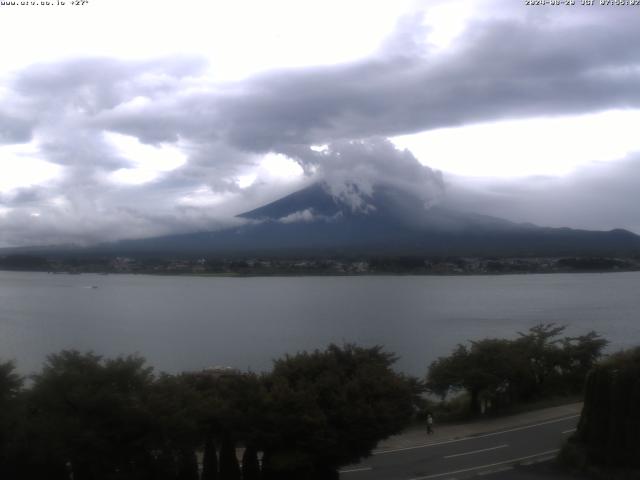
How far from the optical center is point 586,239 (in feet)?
627

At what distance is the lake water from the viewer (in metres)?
40.6

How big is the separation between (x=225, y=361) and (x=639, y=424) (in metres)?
24.4

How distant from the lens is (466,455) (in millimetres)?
16734

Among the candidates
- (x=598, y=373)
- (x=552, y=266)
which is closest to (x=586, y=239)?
(x=552, y=266)

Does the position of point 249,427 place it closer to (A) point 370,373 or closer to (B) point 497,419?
(A) point 370,373

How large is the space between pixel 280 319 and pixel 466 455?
1654 inches

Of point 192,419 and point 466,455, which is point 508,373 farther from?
point 192,419

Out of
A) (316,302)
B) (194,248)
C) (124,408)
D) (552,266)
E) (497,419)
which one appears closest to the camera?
(124,408)

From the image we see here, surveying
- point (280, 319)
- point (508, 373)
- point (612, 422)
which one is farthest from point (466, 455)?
point (280, 319)

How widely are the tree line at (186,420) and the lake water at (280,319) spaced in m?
20.0

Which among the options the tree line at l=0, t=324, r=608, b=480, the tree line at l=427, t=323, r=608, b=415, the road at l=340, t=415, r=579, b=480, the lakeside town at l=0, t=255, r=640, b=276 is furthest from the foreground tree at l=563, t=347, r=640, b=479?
the lakeside town at l=0, t=255, r=640, b=276

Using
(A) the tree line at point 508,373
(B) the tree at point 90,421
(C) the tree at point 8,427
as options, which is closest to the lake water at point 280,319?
(A) the tree line at point 508,373

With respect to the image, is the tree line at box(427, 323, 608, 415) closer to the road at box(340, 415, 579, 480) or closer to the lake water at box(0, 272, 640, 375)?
the road at box(340, 415, 579, 480)

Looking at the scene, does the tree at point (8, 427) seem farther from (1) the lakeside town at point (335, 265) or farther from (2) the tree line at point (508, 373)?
(1) the lakeside town at point (335, 265)
